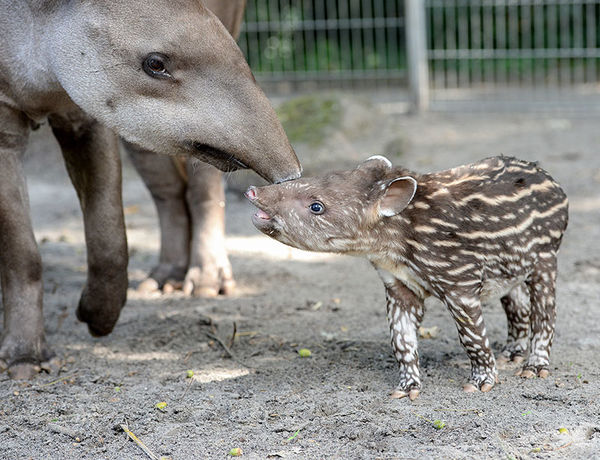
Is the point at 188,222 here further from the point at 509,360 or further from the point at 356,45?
the point at 356,45

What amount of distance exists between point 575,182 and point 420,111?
439 cm

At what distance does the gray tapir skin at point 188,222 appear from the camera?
230 inches

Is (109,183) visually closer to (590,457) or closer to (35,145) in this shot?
(590,457)

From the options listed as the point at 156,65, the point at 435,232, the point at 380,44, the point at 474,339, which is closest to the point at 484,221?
the point at 435,232

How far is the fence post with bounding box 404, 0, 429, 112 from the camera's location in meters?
11.9

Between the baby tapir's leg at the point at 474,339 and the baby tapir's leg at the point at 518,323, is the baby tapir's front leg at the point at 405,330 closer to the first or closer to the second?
the baby tapir's leg at the point at 474,339

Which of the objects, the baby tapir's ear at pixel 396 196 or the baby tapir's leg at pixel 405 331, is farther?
the baby tapir's leg at pixel 405 331

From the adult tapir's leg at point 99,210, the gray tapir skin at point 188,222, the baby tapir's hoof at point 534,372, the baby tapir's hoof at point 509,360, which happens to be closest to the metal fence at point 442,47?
the gray tapir skin at point 188,222

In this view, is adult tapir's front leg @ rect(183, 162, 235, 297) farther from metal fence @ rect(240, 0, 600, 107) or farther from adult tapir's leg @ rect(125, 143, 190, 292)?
metal fence @ rect(240, 0, 600, 107)

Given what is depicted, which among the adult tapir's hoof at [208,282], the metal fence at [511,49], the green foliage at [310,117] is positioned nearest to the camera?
the adult tapir's hoof at [208,282]

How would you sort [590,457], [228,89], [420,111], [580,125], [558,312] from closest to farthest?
1. [590,457]
2. [228,89]
3. [558,312]
4. [580,125]
5. [420,111]

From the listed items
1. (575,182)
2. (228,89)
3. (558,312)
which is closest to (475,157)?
(575,182)

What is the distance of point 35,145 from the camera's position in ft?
32.7

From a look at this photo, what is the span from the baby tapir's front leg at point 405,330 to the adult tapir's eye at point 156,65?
1.31 metres
